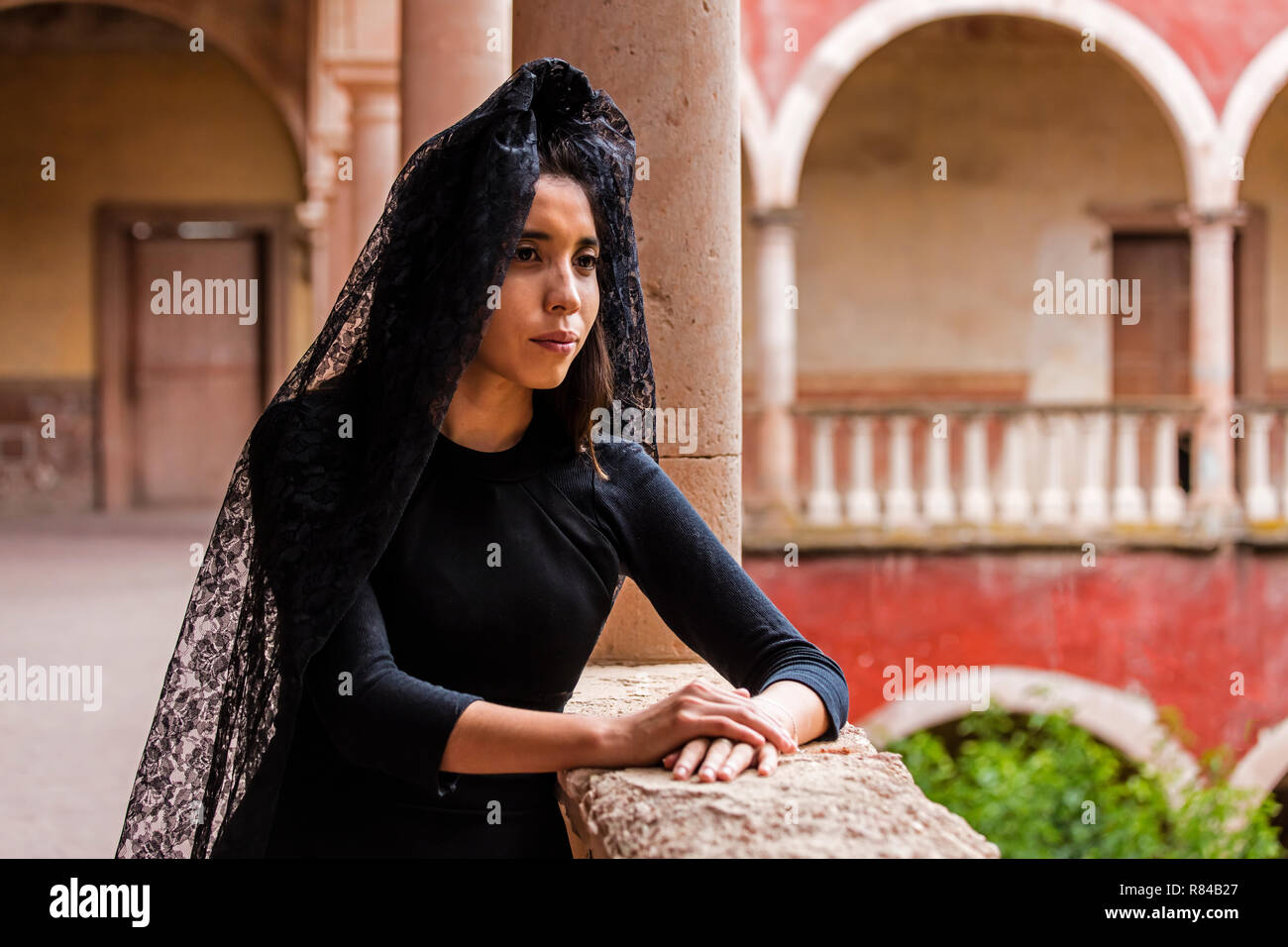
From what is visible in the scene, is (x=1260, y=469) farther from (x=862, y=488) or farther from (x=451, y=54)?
(x=451, y=54)

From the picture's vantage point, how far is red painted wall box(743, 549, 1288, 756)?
9609 mm

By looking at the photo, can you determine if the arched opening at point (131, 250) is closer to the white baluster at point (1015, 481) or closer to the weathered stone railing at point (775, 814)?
the white baluster at point (1015, 481)

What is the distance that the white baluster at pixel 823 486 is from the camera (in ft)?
31.7

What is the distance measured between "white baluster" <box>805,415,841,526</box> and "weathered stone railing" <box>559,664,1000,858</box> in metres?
7.96

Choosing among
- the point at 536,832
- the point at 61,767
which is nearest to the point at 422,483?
the point at 536,832

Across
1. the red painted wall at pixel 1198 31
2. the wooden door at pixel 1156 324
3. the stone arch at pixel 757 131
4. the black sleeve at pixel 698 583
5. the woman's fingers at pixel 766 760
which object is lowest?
the woman's fingers at pixel 766 760

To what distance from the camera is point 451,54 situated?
493 cm

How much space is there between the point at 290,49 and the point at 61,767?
9.04 metres

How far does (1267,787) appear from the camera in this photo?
982 cm

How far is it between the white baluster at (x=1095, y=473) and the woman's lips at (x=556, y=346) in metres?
8.57

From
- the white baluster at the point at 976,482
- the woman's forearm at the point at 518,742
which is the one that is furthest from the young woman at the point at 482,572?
the white baluster at the point at 976,482

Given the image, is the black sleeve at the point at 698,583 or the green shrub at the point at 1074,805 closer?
the black sleeve at the point at 698,583

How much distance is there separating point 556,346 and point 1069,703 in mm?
8686

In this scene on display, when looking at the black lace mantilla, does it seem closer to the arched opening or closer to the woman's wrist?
the woman's wrist
